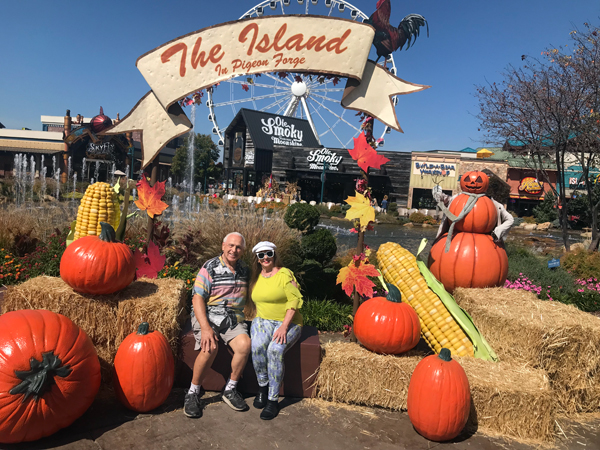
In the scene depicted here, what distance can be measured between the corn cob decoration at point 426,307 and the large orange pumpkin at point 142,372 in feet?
7.48

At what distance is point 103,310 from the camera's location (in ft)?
10.9

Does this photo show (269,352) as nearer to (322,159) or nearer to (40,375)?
(40,375)

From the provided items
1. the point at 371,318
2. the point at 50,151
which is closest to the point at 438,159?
the point at 371,318

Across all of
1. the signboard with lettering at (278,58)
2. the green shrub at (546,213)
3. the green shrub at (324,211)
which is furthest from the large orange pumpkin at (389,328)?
the green shrub at (546,213)

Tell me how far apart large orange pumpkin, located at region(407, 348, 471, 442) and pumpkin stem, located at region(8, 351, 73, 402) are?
94.2 inches

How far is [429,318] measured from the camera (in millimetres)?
3812

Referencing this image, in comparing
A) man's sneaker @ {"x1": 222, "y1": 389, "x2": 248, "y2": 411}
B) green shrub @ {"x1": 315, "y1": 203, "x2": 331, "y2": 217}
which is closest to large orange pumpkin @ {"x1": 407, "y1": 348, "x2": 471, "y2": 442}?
man's sneaker @ {"x1": 222, "y1": 389, "x2": 248, "y2": 411}

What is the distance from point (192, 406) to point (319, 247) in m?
4.20

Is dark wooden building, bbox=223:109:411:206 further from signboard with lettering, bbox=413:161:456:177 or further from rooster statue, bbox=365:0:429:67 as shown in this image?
rooster statue, bbox=365:0:429:67

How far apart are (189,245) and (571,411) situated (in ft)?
15.9

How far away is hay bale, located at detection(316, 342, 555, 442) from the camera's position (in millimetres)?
2967

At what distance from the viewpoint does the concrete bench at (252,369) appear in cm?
343

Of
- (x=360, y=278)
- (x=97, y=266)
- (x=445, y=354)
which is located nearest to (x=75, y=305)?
(x=97, y=266)

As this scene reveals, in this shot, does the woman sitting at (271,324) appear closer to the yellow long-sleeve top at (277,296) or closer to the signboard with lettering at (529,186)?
the yellow long-sleeve top at (277,296)
